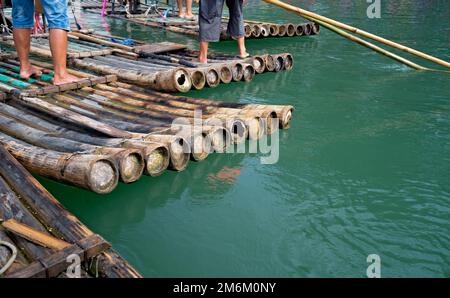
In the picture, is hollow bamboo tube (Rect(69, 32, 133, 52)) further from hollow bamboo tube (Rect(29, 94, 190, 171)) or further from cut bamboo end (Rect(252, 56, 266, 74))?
hollow bamboo tube (Rect(29, 94, 190, 171))

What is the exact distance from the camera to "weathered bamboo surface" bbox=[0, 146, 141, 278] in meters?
2.29

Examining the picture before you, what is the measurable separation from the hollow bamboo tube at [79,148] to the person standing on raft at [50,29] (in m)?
1.04

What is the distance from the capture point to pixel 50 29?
4434mm

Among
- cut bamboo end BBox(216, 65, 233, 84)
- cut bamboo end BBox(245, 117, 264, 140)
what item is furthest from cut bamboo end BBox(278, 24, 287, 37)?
cut bamboo end BBox(245, 117, 264, 140)

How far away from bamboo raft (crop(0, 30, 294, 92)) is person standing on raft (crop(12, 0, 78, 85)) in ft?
3.17

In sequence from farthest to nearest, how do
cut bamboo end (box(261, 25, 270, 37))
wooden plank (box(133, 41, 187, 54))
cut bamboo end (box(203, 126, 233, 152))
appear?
1. cut bamboo end (box(261, 25, 270, 37))
2. wooden plank (box(133, 41, 187, 54))
3. cut bamboo end (box(203, 126, 233, 152))

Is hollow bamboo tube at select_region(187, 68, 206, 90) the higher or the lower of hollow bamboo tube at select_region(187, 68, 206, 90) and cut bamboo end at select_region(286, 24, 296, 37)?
the lower

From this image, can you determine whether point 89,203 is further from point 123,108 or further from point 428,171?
point 428,171

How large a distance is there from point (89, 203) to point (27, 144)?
0.82 m

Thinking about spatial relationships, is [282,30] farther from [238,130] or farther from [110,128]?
[110,128]

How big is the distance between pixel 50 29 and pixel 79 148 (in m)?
1.70

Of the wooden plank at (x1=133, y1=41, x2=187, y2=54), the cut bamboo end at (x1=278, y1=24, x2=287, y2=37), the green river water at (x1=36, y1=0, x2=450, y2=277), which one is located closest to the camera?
the green river water at (x1=36, y1=0, x2=450, y2=277)

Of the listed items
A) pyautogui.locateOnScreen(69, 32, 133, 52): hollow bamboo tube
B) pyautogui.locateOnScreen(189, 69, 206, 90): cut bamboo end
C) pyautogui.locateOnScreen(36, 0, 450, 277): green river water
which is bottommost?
pyautogui.locateOnScreen(36, 0, 450, 277): green river water
